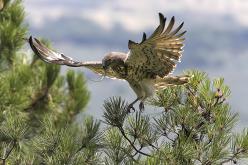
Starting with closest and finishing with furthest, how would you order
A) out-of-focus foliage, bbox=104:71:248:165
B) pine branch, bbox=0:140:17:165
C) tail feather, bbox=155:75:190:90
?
1. out-of-focus foliage, bbox=104:71:248:165
2. pine branch, bbox=0:140:17:165
3. tail feather, bbox=155:75:190:90

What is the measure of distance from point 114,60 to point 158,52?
222 millimetres

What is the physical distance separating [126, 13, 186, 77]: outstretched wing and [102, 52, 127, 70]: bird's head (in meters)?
0.04

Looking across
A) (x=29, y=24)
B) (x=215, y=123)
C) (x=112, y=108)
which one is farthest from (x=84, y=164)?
(x=29, y=24)

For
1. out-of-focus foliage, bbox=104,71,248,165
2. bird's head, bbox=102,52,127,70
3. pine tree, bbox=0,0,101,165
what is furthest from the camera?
pine tree, bbox=0,0,101,165

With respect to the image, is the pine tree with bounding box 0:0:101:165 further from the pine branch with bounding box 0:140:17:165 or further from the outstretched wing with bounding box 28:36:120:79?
the pine branch with bounding box 0:140:17:165

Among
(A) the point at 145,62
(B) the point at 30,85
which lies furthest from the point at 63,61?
(B) the point at 30,85

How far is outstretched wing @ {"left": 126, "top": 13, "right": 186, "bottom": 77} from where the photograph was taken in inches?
121

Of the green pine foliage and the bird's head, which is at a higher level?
the bird's head

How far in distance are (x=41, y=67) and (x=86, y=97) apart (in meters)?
0.48

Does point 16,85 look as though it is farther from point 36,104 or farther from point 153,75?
point 153,75

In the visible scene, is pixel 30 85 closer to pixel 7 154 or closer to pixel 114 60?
pixel 114 60

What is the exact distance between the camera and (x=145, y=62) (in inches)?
131

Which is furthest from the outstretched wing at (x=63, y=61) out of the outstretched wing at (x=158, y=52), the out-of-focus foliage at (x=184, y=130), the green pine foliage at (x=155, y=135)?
the out-of-focus foliage at (x=184, y=130)

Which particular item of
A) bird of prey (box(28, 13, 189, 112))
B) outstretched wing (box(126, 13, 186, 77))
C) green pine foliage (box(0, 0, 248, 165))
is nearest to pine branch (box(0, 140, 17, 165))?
green pine foliage (box(0, 0, 248, 165))
